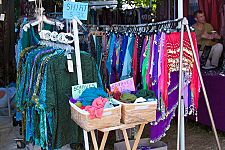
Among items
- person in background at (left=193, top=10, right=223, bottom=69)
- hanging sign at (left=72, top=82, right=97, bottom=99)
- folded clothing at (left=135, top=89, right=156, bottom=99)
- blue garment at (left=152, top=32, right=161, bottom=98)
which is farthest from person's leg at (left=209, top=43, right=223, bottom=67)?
hanging sign at (left=72, top=82, right=97, bottom=99)

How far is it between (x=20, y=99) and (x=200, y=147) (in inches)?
80.8

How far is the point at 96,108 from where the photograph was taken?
8.52 feet

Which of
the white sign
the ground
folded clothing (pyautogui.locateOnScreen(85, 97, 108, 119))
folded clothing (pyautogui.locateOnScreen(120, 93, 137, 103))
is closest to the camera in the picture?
folded clothing (pyautogui.locateOnScreen(85, 97, 108, 119))

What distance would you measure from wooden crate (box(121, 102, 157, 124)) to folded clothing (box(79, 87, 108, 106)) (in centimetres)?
19

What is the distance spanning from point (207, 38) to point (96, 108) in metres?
3.34

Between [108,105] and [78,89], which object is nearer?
[108,105]

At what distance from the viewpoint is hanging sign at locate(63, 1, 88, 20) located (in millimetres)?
2839

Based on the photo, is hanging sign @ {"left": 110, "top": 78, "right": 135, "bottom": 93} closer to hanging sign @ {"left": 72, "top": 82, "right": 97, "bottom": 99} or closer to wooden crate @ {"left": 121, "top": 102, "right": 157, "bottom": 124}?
hanging sign @ {"left": 72, "top": 82, "right": 97, "bottom": 99}

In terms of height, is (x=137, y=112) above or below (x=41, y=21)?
below

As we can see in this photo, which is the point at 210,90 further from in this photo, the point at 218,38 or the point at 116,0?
the point at 116,0

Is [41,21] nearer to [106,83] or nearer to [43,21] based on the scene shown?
[43,21]

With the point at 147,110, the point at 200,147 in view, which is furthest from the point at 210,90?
the point at 147,110

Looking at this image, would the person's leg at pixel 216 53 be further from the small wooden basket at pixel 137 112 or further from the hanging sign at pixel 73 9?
the hanging sign at pixel 73 9

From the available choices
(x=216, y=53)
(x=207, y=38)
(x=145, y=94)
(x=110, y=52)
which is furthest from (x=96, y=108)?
(x=207, y=38)
